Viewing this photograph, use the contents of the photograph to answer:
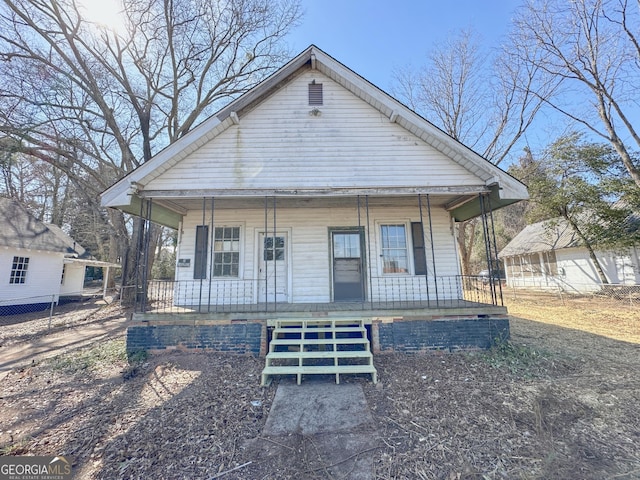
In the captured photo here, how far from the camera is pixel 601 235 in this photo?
1402cm

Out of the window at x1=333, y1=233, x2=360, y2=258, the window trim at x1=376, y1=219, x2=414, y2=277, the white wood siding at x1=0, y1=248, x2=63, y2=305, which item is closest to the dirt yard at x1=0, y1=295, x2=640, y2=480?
the window trim at x1=376, y1=219, x2=414, y2=277

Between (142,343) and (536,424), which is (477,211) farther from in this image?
(142,343)

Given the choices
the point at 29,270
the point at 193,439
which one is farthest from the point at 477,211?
the point at 29,270

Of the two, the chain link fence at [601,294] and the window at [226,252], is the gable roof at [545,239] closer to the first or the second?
the chain link fence at [601,294]

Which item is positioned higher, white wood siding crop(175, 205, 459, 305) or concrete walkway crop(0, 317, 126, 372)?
white wood siding crop(175, 205, 459, 305)

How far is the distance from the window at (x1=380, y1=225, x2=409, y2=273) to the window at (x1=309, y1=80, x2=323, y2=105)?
3722 mm

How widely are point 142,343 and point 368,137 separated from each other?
22.4 feet

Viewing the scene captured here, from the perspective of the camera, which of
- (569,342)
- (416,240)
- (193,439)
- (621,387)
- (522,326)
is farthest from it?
(522,326)

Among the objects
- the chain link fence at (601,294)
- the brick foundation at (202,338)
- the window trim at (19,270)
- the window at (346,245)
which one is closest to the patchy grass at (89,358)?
the brick foundation at (202,338)

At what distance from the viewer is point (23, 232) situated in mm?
13680

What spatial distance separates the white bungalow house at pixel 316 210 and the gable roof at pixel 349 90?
30 millimetres

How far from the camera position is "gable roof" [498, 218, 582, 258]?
17.0 meters

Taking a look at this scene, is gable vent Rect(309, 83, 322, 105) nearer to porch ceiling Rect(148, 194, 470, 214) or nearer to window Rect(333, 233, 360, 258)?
porch ceiling Rect(148, 194, 470, 214)

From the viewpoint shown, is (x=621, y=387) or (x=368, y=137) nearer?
(x=621, y=387)
